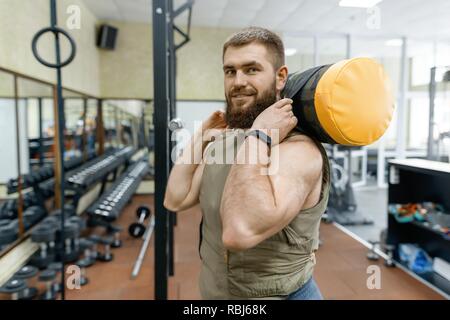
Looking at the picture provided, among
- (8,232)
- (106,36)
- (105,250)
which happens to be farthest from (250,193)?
(106,36)

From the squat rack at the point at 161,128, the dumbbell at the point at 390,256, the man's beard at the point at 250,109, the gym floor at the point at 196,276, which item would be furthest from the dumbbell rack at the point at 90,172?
the dumbbell at the point at 390,256

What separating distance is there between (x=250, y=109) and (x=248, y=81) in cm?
8

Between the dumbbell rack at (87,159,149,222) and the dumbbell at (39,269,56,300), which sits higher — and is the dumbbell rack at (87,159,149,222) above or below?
above

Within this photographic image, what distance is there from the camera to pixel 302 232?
99 centimetres

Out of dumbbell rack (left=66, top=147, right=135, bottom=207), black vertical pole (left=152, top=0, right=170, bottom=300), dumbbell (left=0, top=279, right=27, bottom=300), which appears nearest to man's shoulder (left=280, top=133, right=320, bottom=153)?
black vertical pole (left=152, top=0, right=170, bottom=300)

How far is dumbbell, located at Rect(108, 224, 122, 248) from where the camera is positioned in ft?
12.1

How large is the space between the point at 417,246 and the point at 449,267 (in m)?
0.45

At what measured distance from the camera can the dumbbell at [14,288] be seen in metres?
2.28

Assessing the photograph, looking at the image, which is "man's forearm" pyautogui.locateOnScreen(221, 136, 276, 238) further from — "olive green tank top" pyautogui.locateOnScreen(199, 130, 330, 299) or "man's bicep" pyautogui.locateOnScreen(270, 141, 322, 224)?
"olive green tank top" pyautogui.locateOnScreen(199, 130, 330, 299)

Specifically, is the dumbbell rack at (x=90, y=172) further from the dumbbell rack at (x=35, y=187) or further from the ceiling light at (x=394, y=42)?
the ceiling light at (x=394, y=42)

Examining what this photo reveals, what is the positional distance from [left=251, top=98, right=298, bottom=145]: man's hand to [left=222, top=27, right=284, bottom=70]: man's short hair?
0.18 meters
